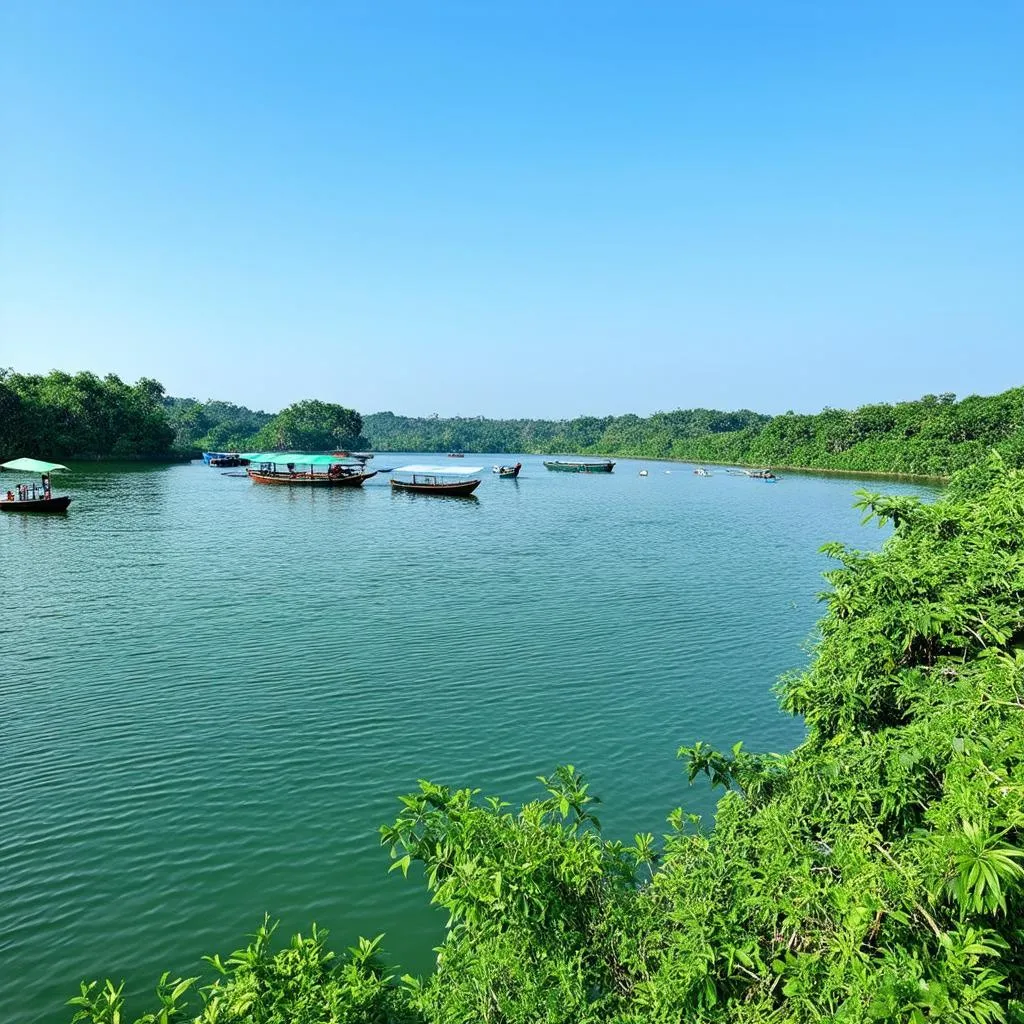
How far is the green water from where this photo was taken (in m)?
10.1

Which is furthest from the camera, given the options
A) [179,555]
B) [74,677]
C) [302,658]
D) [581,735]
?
[179,555]

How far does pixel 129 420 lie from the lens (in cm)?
10931

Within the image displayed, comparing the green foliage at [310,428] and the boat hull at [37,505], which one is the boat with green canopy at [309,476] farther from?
the green foliage at [310,428]

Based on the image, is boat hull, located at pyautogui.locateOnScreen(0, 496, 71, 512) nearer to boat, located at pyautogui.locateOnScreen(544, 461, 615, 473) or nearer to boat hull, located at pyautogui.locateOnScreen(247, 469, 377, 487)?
boat hull, located at pyautogui.locateOnScreen(247, 469, 377, 487)

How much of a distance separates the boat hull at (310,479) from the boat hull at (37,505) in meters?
29.1

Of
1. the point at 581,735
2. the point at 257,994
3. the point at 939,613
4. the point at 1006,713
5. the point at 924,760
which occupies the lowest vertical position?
the point at 581,735

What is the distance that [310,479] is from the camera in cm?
7656

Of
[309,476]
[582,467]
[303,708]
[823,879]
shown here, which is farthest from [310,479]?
[823,879]

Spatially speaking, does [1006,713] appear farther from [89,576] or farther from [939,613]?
[89,576]

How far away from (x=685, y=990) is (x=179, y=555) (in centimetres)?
3657

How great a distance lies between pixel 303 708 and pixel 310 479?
206ft

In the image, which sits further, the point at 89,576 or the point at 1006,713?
the point at 89,576

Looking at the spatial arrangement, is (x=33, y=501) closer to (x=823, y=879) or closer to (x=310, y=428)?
Result: (x=823, y=879)

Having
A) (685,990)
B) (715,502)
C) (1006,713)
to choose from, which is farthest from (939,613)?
(715,502)
